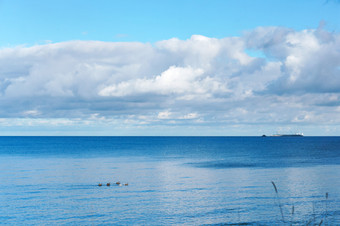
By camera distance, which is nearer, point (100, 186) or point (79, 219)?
point (79, 219)

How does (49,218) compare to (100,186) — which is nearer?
(49,218)

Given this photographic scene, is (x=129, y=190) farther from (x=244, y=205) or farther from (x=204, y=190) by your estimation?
(x=244, y=205)

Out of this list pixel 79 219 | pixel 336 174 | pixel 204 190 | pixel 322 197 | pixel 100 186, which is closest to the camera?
pixel 79 219

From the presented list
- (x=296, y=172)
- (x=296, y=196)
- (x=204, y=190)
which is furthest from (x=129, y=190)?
(x=296, y=172)

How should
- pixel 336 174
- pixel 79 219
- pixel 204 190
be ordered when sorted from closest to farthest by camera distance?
pixel 79 219 < pixel 204 190 < pixel 336 174

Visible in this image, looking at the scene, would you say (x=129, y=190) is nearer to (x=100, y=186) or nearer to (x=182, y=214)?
(x=100, y=186)

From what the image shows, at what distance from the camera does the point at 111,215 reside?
158 feet

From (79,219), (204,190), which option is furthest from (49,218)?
(204,190)

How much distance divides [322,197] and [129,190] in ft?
106

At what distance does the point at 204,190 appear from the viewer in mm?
65750

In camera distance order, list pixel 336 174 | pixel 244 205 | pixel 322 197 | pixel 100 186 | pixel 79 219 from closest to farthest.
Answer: pixel 79 219
pixel 244 205
pixel 322 197
pixel 100 186
pixel 336 174

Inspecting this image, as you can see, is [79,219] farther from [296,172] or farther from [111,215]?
[296,172]

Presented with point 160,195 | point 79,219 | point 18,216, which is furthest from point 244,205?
point 18,216

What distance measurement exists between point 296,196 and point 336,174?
3271cm
